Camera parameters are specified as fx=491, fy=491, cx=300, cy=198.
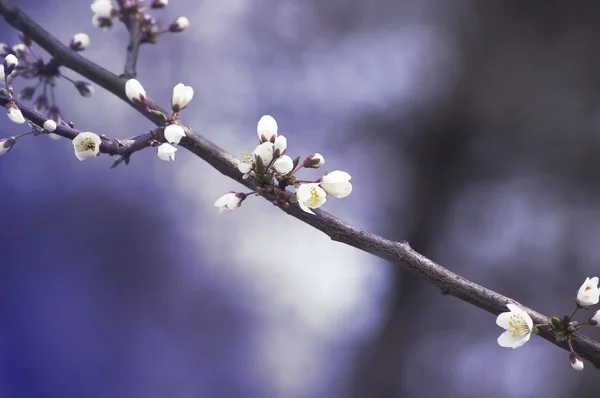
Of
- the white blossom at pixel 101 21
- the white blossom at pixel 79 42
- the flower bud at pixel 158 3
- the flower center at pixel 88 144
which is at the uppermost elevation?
the flower bud at pixel 158 3

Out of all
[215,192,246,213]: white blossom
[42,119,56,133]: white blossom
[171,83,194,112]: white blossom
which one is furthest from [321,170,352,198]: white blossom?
[42,119,56,133]: white blossom

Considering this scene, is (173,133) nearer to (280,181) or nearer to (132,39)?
(280,181)

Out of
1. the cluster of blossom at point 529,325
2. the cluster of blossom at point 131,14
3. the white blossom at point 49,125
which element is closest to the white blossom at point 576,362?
the cluster of blossom at point 529,325

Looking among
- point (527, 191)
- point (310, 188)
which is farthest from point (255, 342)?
point (527, 191)

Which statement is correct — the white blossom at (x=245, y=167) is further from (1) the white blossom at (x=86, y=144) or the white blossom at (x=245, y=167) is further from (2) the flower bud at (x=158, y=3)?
(2) the flower bud at (x=158, y=3)

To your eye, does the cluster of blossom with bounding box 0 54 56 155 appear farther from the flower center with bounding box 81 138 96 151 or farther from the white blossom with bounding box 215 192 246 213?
the white blossom with bounding box 215 192 246 213
